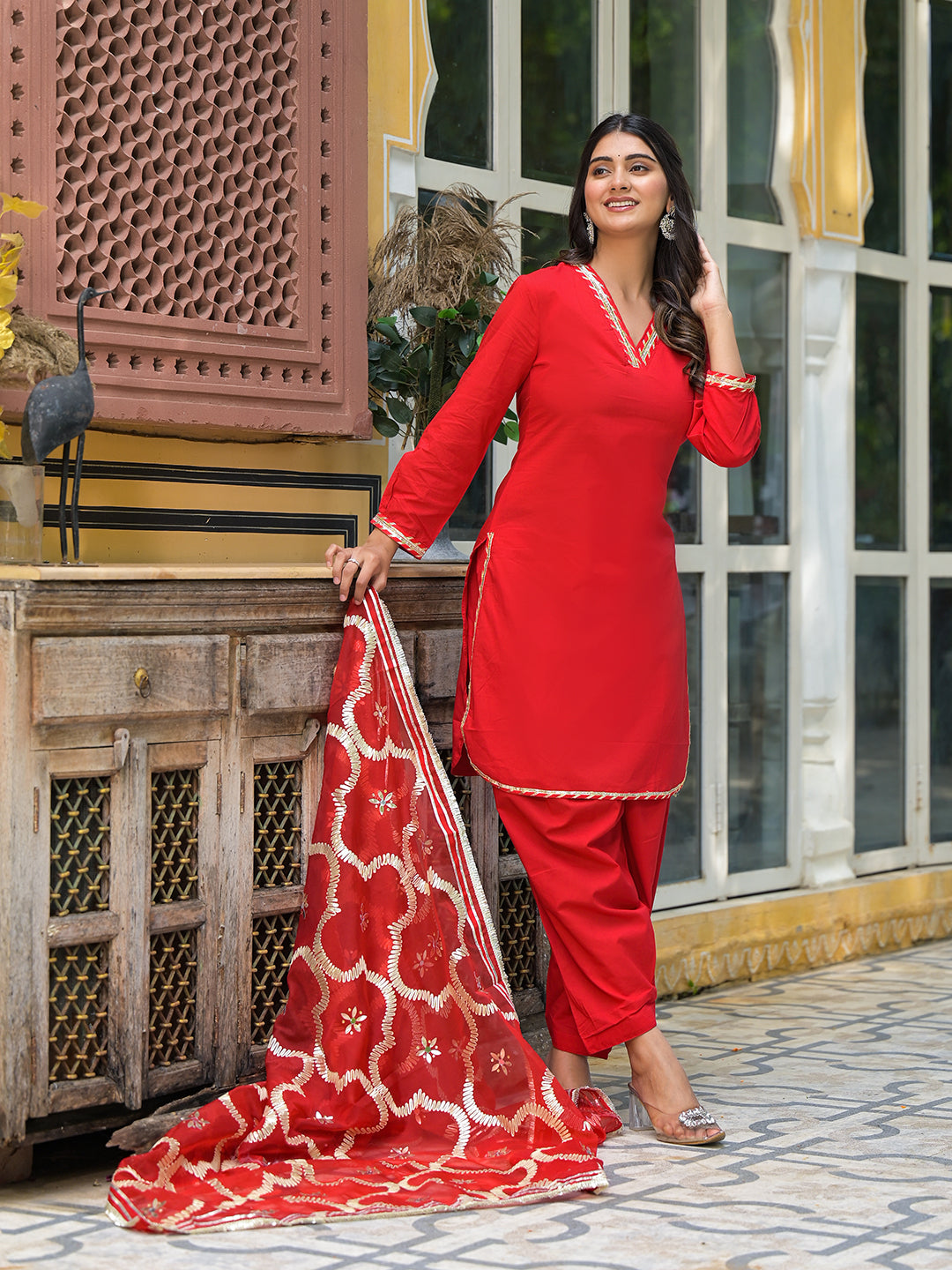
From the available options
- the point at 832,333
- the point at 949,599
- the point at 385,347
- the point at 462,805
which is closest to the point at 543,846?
the point at 462,805

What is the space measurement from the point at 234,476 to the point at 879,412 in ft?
8.34

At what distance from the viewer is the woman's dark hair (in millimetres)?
3184

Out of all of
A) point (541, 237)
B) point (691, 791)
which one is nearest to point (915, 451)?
point (691, 791)

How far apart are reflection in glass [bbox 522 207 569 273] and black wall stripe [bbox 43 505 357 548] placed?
37.0 inches

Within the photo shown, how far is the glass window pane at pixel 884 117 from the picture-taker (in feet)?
17.3

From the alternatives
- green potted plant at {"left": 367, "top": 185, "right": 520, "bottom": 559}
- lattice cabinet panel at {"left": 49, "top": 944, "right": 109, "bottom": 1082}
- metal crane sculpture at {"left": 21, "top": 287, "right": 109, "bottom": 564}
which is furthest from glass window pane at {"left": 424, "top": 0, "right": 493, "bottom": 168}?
lattice cabinet panel at {"left": 49, "top": 944, "right": 109, "bottom": 1082}

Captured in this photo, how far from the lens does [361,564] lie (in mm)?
3043

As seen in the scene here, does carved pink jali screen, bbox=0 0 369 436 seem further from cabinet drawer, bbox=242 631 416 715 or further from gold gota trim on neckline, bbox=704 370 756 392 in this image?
gold gota trim on neckline, bbox=704 370 756 392

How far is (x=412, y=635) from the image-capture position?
127 inches

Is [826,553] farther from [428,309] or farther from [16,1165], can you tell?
[16,1165]

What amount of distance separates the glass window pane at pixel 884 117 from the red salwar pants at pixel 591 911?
285 centimetres

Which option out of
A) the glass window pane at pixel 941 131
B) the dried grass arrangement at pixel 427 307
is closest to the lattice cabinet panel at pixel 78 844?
the dried grass arrangement at pixel 427 307

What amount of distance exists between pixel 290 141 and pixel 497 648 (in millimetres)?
1167

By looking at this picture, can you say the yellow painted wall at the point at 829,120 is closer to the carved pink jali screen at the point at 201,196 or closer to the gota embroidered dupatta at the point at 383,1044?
the carved pink jali screen at the point at 201,196
